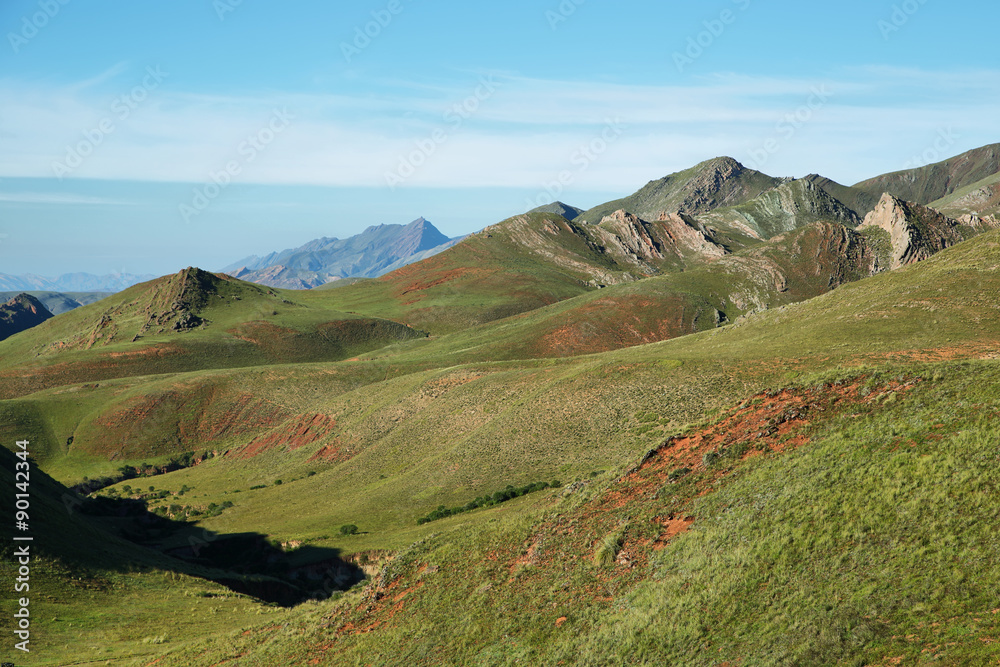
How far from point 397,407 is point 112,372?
94.1 m

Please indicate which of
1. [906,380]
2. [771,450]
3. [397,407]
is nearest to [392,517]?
[397,407]

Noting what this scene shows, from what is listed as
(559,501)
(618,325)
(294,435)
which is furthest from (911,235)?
(559,501)

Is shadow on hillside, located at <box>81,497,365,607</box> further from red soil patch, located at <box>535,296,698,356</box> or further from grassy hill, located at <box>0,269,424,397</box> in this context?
grassy hill, located at <box>0,269,424,397</box>

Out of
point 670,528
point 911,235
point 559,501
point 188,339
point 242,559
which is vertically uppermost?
point 188,339

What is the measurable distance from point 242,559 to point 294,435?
132 ft

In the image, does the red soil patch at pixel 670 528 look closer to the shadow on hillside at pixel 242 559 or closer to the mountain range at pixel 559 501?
the mountain range at pixel 559 501

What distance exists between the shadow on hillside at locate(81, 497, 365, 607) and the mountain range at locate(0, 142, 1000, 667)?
0.32m

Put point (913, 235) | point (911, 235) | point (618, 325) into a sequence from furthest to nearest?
point (913, 235), point (911, 235), point (618, 325)

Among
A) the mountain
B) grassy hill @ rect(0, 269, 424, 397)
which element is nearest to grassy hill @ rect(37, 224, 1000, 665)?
grassy hill @ rect(0, 269, 424, 397)

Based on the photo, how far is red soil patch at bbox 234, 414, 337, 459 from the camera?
9075 centimetres

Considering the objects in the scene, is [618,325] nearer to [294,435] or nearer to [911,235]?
[294,435]

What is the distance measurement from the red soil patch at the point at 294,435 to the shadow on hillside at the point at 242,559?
22556 millimetres

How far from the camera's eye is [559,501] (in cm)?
3359

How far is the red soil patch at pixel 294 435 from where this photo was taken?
90.8 metres
